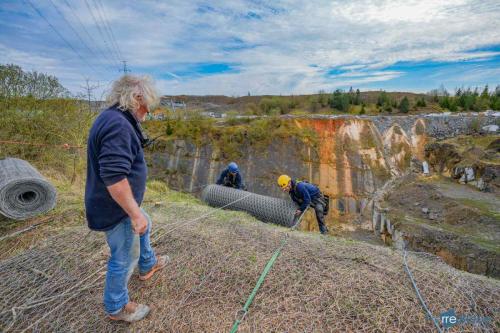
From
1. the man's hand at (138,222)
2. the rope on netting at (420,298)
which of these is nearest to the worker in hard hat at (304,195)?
the rope on netting at (420,298)

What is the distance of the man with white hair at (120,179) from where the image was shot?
A: 1.85m

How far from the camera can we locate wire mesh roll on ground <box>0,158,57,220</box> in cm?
416

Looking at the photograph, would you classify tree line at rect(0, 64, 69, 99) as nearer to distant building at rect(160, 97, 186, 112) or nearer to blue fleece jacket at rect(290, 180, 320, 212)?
distant building at rect(160, 97, 186, 112)

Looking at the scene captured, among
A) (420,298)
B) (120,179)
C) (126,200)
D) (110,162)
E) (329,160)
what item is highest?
(110,162)

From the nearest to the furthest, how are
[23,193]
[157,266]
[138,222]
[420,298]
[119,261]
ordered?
[138,222] → [119,261] → [420,298] → [157,266] → [23,193]

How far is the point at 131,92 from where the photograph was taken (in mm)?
2014

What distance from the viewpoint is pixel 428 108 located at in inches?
1235

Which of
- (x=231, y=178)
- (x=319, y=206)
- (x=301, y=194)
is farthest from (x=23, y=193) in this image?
(x=319, y=206)

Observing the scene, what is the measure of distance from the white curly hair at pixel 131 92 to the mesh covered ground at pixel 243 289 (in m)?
1.86

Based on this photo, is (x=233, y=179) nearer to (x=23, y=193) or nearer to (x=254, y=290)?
(x=23, y=193)

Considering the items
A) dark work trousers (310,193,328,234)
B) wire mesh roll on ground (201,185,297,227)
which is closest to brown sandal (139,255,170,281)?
wire mesh roll on ground (201,185,297,227)

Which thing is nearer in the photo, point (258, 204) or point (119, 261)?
point (119, 261)

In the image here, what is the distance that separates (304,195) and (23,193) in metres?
5.16

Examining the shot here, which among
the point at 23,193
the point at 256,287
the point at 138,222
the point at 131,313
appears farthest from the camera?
the point at 23,193
